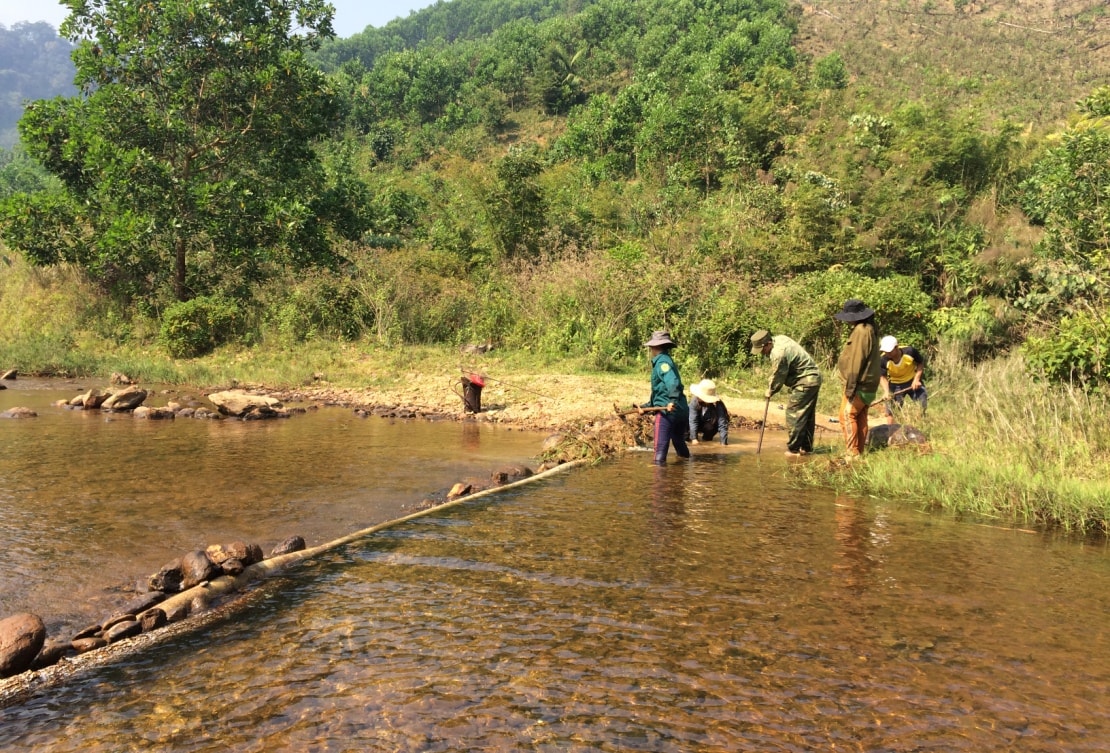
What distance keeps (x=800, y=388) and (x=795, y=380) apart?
15cm

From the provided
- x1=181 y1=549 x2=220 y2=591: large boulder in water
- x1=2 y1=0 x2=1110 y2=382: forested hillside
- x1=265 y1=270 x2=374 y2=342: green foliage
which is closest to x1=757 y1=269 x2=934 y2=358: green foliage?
x1=2 y1=0 x2=1110 y2=382: forested hillside

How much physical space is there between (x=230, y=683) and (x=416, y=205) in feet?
103

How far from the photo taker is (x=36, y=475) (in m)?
8.62

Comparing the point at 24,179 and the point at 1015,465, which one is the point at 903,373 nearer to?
the point at 1015,465

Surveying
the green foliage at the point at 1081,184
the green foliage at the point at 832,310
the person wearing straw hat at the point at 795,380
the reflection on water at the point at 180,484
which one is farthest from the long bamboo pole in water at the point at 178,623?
the green foliage at the point at 1081,184

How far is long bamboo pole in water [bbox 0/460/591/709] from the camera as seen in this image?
389 centimetres

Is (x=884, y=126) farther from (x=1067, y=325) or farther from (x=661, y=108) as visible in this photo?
(x=1067, y=325)

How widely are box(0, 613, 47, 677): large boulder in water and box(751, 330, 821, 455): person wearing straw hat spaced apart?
7.95 m

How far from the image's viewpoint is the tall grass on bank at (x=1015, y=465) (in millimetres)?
6863

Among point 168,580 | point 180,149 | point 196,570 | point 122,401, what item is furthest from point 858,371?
point 180,149

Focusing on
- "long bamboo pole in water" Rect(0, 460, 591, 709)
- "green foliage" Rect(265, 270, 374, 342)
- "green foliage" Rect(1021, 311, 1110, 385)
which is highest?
"green foliage" Rect(265, 270, 374, 342)

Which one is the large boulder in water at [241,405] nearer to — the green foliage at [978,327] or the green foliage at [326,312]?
the green foliage at [326,312]

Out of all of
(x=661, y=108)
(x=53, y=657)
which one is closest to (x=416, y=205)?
(x=661, y=108)

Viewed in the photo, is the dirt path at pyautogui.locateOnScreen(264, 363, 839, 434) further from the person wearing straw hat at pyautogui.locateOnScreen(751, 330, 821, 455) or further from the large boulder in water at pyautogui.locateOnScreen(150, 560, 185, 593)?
the large boulder in water at pyautogui.locateOnScreen(150, 560, 185, 593)
